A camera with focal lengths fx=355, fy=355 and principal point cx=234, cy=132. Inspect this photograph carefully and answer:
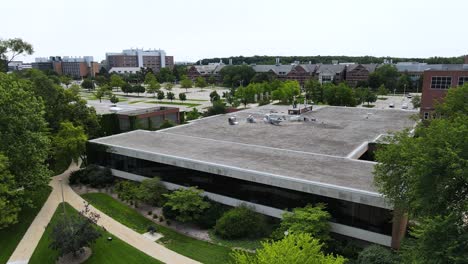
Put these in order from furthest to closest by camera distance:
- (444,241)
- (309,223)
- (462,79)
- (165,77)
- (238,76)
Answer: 1. (165,77)
2. (238,76)
3. (462,79)
4. (309,223)
5. (444,241)

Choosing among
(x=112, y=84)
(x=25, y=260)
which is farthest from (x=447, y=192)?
(x=112, y=84)

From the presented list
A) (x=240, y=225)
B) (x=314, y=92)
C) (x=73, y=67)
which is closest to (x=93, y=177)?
(x=240, y=225)

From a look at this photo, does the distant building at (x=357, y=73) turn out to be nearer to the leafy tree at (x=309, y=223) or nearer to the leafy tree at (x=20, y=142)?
the leafy tree at (x=309, y=223)

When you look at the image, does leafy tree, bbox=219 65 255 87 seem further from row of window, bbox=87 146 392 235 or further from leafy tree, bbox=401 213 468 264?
leafy tree, bbox=401 213 468 264

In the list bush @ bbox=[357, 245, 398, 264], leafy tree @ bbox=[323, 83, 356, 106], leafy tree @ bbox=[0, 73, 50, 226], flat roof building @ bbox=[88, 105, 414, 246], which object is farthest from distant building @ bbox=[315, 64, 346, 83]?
bush @ bbox=[357, 245, 398, 264]

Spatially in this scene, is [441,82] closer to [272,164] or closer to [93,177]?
[272,164]
